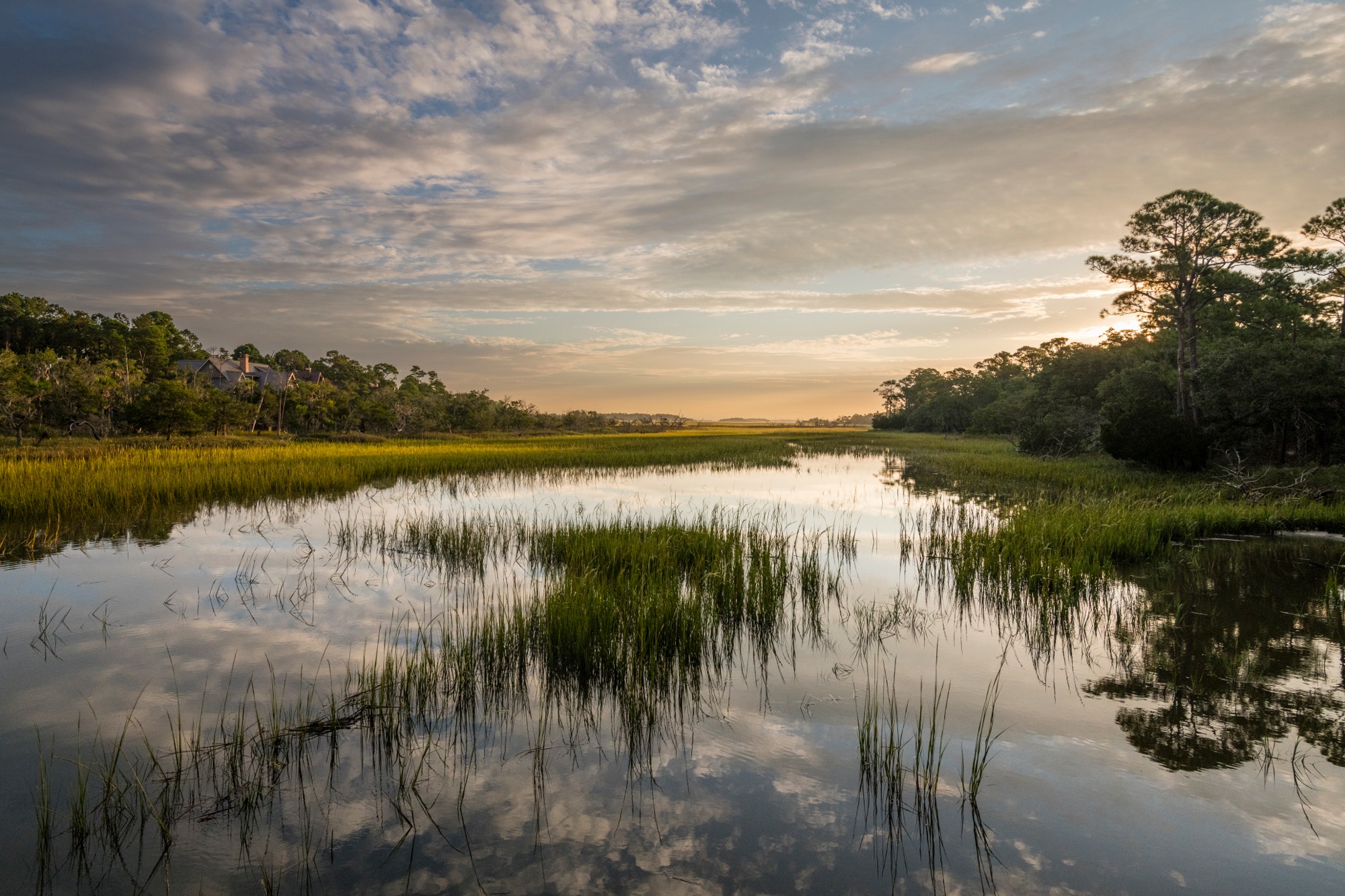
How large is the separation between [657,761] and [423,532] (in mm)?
7891

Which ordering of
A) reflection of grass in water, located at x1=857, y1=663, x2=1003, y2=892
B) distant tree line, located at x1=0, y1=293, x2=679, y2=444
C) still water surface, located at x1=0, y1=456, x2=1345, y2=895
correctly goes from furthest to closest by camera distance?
distant tree line, located at x1=0, y1=293, x2=679, y2=444
reflection of grass in water, located at x1=857, y1=663, x2=1003, y2=892
still water surface, located at x1=0, y1=456, x2=1345, y2=895

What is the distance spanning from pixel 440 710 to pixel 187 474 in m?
16.9

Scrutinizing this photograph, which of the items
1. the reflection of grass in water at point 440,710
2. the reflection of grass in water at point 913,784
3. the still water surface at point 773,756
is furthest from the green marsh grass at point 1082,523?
the reflection of grass in water at point 913,784

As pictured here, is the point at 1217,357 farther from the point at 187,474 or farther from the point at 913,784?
the point at 187,474

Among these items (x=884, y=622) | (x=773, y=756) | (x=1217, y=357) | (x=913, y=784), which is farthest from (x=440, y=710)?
(x=1217, y=357)

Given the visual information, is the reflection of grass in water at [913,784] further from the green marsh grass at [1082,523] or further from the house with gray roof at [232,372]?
the house with gray roof at [232,372]

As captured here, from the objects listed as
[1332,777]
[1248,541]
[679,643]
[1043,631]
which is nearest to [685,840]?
[679,643]

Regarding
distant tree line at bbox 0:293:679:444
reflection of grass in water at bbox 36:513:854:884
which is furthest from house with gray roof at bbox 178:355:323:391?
reflection of grass in water at bbox 36:513:854:884

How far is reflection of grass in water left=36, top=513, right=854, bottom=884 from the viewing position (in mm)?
3113

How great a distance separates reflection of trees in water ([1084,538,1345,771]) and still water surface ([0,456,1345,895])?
3cm


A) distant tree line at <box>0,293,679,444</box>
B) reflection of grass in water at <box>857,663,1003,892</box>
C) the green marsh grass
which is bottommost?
reflection of grass in water at <box>857,663,1003,892</box>

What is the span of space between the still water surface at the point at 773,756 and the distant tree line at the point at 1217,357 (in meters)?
13.2

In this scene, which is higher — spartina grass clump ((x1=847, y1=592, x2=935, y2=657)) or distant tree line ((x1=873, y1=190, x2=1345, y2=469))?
distant tree line ((x1=873, y1=190, x2=1345, y2=469))

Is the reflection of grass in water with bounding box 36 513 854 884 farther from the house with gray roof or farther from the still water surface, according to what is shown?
the house with gray roof
